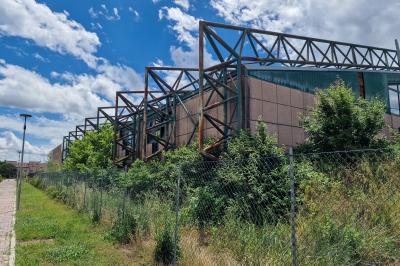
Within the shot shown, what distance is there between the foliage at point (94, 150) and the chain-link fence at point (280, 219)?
22.7 metres

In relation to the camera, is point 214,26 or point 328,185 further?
point 214,26

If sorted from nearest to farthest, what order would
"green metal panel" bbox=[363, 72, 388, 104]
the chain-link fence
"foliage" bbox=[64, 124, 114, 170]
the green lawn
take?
1. the chain-link fence
2. the green lawn
3. "green metal panel" bbox=[363, 72, 388, 104]
4. "foliage" bbox=[64, 124, 114, 170]

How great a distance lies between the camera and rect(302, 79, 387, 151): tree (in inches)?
515

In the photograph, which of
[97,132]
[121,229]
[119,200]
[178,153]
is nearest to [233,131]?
[178,153]

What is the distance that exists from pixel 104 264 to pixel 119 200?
3.69m

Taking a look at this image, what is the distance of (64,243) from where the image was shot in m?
9.12

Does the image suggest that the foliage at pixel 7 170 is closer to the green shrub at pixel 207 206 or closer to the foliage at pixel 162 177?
the foliage at pixel 162 177

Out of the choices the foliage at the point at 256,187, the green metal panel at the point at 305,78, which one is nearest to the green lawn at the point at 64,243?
the foliage at the point at 256,187

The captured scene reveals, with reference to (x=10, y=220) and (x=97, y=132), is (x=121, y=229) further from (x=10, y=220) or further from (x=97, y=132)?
(x=97, y=132)

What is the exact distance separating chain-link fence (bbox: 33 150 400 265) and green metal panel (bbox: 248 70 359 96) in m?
7.37

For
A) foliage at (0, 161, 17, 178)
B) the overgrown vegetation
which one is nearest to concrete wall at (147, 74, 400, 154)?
the overgrown vegetation

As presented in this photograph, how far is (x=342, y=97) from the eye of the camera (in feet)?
43.3

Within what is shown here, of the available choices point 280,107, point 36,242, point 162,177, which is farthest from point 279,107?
point 36,242

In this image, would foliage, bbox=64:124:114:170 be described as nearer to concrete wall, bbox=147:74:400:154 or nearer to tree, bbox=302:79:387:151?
concrete wall, bbox=147:74:400:154
